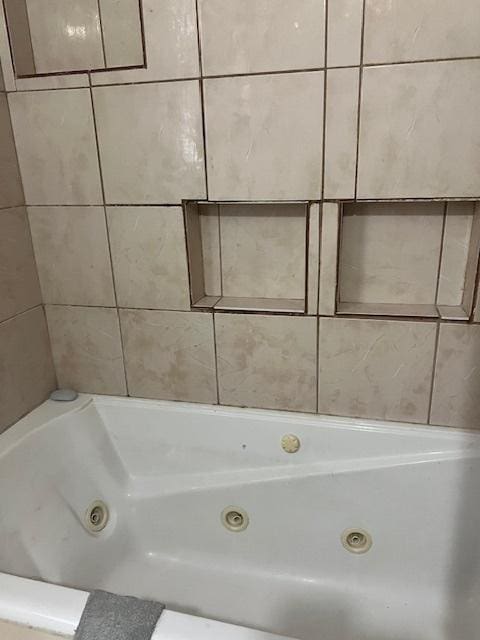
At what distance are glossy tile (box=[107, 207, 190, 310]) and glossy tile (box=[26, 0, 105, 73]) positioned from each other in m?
0.41

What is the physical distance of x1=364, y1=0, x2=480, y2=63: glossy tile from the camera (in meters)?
0.99

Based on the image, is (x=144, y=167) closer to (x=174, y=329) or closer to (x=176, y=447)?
(x=174, y=329)

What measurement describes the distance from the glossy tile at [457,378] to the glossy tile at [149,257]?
2.32 feet

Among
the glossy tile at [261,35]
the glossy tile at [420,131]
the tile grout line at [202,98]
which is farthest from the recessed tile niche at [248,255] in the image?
the glossy tile at [261,35]

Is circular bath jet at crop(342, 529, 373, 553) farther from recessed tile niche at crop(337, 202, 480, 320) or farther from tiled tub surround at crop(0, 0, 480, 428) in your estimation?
recessed tile niche at crop(337, 202, 480, 320)

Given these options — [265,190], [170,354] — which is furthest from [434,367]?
[170,354]

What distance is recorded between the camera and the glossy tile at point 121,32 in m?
1.24

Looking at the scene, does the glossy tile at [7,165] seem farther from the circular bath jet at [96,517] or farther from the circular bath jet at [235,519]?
the circular bath jet at [235,519]

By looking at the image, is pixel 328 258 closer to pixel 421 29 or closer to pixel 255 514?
pixel 421 29

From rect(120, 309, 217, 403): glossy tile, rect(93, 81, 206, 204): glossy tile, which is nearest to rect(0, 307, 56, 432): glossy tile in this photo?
rect(120, 309, 217, 403): glossy tile

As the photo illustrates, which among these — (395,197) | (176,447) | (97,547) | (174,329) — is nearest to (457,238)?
(395,197)

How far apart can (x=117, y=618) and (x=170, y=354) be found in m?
0.74

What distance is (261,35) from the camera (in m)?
1.09

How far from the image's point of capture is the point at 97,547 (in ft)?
4.38
